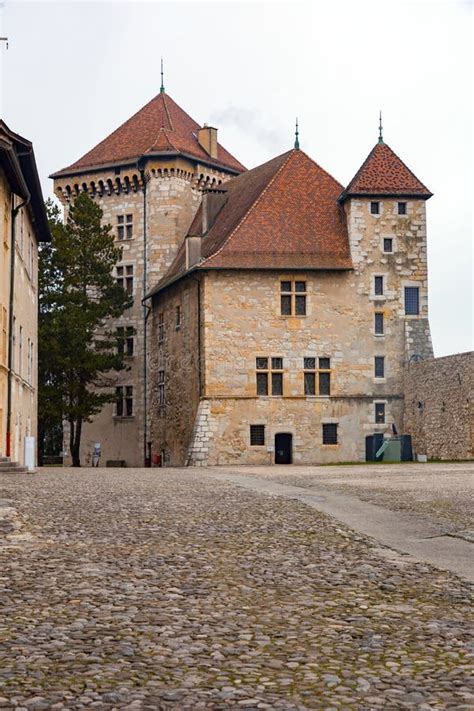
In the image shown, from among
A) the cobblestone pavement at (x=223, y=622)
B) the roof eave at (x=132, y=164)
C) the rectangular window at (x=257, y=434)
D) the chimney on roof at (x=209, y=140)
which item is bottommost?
the cobblestone pavement at (x=223, y=622)

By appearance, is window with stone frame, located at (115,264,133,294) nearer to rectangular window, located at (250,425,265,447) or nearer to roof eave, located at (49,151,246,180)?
roof eave, located at (49,151,246,180)

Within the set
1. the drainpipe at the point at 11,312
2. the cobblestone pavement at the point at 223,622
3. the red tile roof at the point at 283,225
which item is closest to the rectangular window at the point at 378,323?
the red tile roof at the point at 283,225

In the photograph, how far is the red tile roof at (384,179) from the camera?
46250 mm

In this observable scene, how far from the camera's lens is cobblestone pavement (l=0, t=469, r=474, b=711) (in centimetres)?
483

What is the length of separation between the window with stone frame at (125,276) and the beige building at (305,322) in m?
9.08

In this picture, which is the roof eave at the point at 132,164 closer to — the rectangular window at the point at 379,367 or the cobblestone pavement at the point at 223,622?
the rectangular window at the point at 379,367

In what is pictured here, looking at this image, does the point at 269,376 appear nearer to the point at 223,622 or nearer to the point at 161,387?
the point at 161,387

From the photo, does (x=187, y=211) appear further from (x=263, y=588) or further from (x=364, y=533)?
(x=263, y=588)

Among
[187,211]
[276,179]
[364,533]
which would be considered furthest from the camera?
[187,211]

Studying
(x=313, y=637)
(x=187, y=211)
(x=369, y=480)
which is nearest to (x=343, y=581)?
(x=313, y=637)

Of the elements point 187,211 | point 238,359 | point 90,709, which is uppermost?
point 187,211

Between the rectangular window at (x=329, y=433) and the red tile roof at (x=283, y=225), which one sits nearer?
the rectangular window at (x=329, y=433)

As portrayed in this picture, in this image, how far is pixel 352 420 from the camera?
4531cm

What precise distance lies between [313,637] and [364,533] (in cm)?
607
